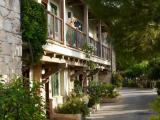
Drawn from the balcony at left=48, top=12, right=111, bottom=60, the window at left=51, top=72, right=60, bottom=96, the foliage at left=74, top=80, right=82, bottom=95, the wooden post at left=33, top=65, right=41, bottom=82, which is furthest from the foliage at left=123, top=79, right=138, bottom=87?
the wooden post at left=33, top=65, right=41, bottom=82

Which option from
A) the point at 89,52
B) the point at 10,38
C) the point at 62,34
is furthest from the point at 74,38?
the point at 10,38

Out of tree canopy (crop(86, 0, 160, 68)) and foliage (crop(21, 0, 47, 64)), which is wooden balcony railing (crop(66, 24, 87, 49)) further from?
foliage (crop(21, 0, 47, 64))

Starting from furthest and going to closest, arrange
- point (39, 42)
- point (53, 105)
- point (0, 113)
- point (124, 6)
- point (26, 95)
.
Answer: point (53, 105) < point (39, 42) < point (124, 6) < point (26, 95) < point (0, 113)

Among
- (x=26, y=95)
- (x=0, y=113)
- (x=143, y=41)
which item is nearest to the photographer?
(x=0, y=113)

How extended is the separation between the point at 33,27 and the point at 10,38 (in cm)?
214

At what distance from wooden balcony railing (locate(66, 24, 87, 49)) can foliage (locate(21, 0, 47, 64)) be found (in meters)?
5.36

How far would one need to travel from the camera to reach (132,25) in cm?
1173

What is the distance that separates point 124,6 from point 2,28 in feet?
11.7

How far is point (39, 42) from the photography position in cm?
1206

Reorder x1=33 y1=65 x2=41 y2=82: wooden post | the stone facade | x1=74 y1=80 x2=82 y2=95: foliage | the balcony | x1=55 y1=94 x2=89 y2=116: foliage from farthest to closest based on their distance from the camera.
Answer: x1=74 y1=80 x2=82 y2=95: foliage < x1=55 y1=94 x2=89 y2=116: foliage < x1=33 y1=65 x2=41 y2=82: wooden post < the balcony < the stone facade

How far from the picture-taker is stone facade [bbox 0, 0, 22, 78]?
29.9 ft

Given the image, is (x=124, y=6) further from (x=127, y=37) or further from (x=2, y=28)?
(x=2, y=28)

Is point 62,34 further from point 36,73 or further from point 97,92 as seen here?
point 97,92

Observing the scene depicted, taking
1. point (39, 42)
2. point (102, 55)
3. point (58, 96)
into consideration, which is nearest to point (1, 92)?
point (39, 42)
